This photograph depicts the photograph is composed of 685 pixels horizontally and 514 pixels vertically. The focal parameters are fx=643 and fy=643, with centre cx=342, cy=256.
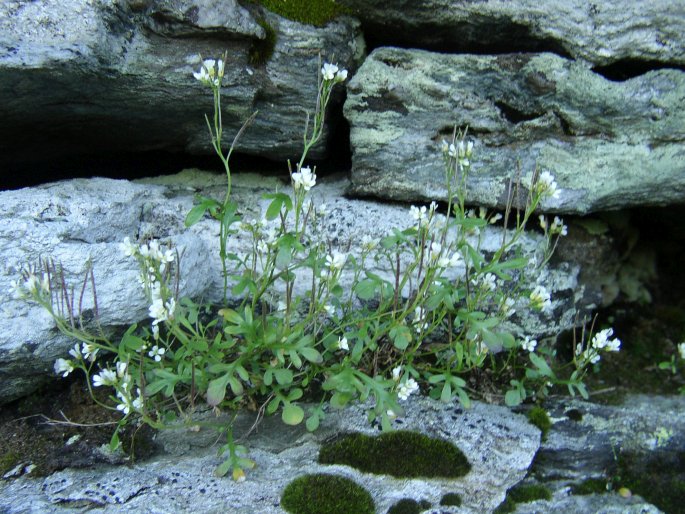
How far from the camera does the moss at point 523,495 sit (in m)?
2.61

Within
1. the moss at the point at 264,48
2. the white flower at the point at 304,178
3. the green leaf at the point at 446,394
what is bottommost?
the green leaf at the point at 446,394

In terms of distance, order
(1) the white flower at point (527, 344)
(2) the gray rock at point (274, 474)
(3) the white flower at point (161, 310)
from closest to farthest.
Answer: (3) the white flower at point (161, 310)
(2) the gray rock at point (274, 474)
(1) the white flower at point (527, 344)

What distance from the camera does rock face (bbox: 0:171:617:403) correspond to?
2.72 metres

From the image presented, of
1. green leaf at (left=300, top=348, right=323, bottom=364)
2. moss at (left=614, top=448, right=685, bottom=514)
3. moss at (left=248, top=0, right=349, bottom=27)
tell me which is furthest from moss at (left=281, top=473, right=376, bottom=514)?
moss at (left=248, top=0, right=349, bottom=27)

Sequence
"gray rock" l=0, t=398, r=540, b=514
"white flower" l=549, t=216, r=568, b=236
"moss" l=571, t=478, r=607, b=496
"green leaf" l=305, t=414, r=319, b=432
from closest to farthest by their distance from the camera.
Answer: "gray rock" l=0, t=398, r=540, b=514, "green leaf" l=305, t=414, r=319, b=432, "moss" l=571, t=478, r=607, b=496, "white flower" l=549, t=216, r=568, b=236

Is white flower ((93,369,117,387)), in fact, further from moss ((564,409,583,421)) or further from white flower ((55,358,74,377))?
moss ((564,409,583,421))

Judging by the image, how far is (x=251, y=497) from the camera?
246 cm

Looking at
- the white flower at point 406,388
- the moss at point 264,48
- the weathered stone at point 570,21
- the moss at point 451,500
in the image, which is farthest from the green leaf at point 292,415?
the weathered stone at point 570,21

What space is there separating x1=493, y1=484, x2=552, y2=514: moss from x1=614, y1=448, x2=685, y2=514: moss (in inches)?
15.7

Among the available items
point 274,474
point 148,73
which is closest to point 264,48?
point 148,73

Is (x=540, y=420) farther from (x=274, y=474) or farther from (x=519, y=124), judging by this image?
(x=519, y=124)

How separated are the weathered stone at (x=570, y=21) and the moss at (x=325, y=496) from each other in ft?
7.67

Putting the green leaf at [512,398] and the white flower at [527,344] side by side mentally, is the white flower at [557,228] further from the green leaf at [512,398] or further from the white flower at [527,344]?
the green leaf at [512,398]

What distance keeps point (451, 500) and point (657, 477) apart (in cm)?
108
